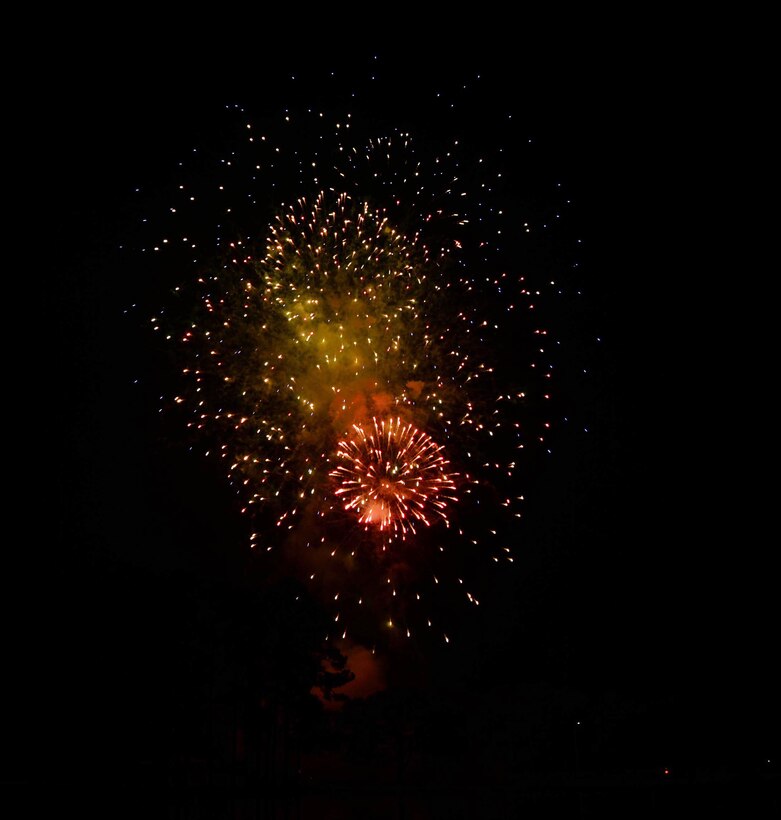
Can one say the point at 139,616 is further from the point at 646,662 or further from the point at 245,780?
the point at 646,662

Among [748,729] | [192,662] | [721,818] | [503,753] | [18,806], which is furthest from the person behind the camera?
[503,753]

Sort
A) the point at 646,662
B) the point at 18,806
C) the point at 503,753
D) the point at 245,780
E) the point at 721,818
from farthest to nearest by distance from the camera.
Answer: the point at 503,753, the point at 646,662, the point at 245,780, the point at 721,818, the point at 18,806

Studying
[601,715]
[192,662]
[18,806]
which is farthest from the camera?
[601,715]

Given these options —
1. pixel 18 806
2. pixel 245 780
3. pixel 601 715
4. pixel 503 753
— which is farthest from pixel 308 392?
pixel 503 753

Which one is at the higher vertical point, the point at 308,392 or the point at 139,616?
the point at 308,392

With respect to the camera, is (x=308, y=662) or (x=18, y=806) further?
(x=308, y=662)

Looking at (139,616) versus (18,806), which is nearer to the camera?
(18,806)

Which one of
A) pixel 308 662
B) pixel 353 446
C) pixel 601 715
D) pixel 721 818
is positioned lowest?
pixel 721 818

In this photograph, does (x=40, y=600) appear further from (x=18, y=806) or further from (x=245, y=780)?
(x=18, y=806)

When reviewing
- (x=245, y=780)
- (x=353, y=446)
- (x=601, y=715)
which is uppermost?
(x=353, y=446)

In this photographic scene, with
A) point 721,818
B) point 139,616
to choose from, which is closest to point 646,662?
point 721,818
